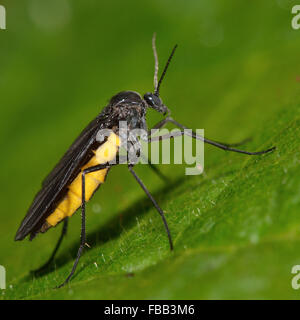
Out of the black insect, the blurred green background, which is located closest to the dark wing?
the black insect

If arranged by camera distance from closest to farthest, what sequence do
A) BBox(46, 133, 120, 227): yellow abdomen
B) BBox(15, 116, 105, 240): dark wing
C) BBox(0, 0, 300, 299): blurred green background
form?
BBox(0, 0, 300, 299): blurred green background < BBox(15, 116, 105, 240): dark wing < BBox(46, 133, 120, 227): yellow abdomen

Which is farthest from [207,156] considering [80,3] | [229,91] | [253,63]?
[80,3]

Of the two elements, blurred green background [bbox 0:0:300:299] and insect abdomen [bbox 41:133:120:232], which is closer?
blurred green background [bbox 0:0:300:299]

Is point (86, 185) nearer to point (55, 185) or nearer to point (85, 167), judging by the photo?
point (85, 167)

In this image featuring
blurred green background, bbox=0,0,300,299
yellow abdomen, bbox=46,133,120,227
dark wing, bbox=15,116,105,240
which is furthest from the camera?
yellow abdomen, bbox=46,133,120,227

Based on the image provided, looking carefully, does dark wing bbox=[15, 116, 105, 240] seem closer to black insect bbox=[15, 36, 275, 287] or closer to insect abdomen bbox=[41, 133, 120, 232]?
black insect bbox=[15, 36, 275, 287]
